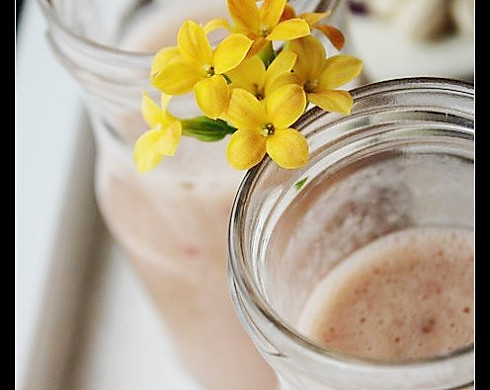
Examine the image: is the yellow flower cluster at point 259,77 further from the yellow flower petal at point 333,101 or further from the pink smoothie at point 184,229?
the pink smoothie at point 184,229

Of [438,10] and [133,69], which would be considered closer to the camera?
[133,69]

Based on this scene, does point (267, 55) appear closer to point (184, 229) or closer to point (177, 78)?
point (177, 78)

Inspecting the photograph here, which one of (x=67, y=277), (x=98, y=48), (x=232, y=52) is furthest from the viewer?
(x=67, y=277)

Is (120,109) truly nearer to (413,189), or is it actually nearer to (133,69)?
(133,69)

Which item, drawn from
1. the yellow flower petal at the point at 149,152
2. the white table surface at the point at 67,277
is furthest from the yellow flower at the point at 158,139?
the white table surface at the point at 67,277

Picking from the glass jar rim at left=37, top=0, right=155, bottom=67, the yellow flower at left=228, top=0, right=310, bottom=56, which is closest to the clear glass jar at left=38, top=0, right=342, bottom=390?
the glass jar rim at left=37, top=0, right=155, bottom=67

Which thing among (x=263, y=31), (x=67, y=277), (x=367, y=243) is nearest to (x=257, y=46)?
(x=263, y=31)
